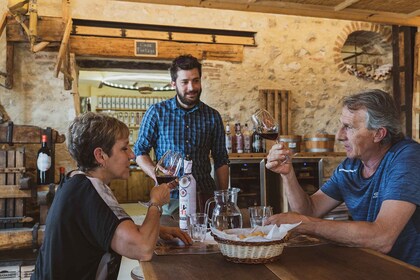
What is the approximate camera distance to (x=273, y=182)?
593 centimetres

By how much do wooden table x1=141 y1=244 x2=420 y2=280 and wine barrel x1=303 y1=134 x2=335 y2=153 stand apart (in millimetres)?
4584

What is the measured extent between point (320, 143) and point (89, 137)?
4793 millimetres

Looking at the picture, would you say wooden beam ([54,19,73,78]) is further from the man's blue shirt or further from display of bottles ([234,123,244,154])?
the man's blue shirt

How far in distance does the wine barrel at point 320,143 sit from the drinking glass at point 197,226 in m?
4.52

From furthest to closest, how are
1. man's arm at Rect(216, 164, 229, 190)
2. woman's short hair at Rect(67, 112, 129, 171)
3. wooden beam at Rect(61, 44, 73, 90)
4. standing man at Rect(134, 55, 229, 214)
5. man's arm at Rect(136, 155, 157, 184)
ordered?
wooden beam at Rect(61, 44, 73, 90) → man's arm at Rect(216, 164, 229, 190) → standing man at Rect(134, 55, 229, 214) → man's arm at Rect(136, 155, 157, 184) → woman's short hair at Rect(67, 112, 129, 171)

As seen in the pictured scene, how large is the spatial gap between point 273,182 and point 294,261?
458 cm

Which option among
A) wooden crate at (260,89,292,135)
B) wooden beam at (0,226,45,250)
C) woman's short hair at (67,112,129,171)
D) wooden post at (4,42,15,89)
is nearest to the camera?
woman's short hair at (67,112,129,171)

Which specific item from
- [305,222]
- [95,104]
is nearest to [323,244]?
[305,222]

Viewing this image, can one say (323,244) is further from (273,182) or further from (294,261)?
(273,182)

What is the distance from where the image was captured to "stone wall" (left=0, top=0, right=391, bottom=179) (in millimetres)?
5688

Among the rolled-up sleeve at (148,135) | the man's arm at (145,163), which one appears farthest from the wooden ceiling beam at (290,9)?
the man's arm at (145,163)

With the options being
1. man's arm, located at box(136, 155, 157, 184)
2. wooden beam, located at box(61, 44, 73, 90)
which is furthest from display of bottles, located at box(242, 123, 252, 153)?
man's arm, located at box(136, 155, 157, 184)

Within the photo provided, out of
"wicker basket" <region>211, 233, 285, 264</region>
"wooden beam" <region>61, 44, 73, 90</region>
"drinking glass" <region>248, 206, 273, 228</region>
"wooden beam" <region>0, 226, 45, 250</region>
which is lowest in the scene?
"wooden beam" <region>0, 226, 45, 250</region>

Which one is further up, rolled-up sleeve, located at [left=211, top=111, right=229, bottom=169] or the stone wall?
the stone wall
